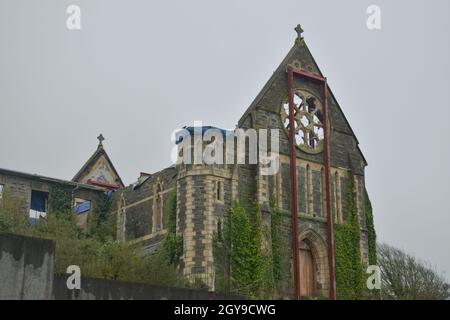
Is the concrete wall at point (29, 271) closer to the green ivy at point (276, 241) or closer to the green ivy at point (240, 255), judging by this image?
the green ivy at point (240, 255)

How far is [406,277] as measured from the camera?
58219mm

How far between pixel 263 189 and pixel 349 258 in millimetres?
6022

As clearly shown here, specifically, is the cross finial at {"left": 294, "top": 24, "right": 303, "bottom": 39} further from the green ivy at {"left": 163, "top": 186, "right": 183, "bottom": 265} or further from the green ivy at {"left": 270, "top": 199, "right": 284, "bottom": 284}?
the green ivy at {"left": 163, "top": 186, "right": 183, "bottom": 265}

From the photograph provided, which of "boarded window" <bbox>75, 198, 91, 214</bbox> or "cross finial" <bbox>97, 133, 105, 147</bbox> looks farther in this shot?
"cross finial" <bbox>97, 133, 105, 147</bbox>

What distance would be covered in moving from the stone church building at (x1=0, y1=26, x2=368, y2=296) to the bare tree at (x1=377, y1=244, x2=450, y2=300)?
50.3 feet

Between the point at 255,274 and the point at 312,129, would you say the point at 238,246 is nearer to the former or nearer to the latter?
the point at 255,274

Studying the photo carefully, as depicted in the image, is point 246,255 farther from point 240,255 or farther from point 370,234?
point 370,234

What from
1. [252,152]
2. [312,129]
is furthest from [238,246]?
[312,129]

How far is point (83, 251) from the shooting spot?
33.9 metres

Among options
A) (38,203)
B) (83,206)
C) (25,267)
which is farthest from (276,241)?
(25,267)

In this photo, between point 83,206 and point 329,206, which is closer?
point 329,206

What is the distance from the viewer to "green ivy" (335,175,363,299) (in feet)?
130

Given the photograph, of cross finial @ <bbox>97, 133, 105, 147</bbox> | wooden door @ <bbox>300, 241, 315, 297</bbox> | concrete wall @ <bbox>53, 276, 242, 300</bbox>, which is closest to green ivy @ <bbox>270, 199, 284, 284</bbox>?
wooden door @ <bbox>300, 241, 315, 297</bbox>
